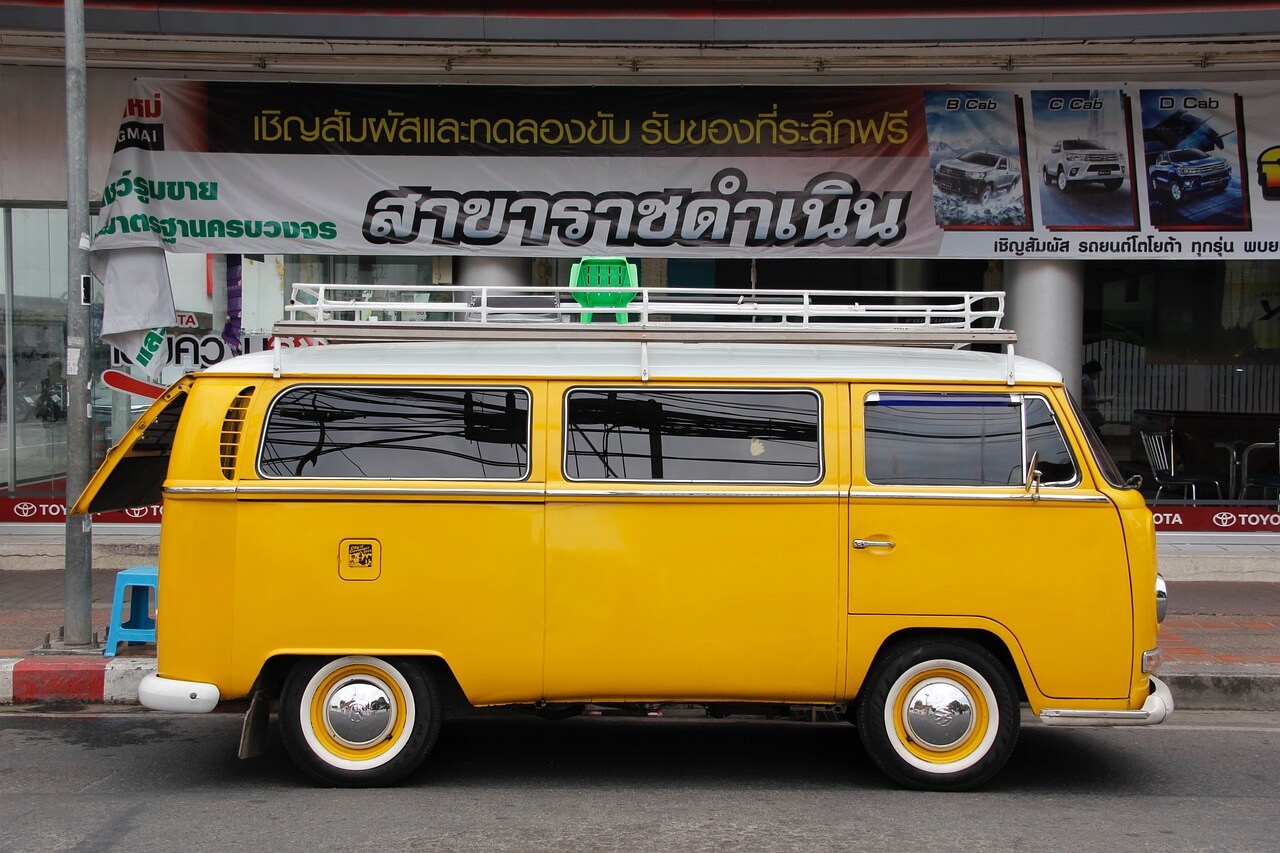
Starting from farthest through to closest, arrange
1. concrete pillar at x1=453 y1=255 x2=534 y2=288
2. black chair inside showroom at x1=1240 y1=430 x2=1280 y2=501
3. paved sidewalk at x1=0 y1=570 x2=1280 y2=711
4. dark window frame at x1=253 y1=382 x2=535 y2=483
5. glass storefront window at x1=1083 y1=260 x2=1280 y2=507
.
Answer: glass storefront window at x1=1083 y1=260 x2=1280 y2=507 < black chair inside showroom at x1=1240 y1=430 x2=1280 y2=501 < concrete pillar at x1=453 y1=255 x2=534 y2=288 < paved sidewalk at x1=0 y1=570 x2=1280 y2=711 < dark window frame at x1=253 y1=382 x2=535 y2=483

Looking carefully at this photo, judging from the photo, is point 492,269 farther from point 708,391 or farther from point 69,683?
point 708,391

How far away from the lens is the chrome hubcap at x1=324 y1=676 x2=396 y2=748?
5277mm

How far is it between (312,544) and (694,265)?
6.77 metres

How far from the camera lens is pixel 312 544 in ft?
17.0

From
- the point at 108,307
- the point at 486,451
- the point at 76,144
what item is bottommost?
the point at 486,451

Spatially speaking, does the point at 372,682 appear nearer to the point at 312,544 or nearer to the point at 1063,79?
the point at 312,544

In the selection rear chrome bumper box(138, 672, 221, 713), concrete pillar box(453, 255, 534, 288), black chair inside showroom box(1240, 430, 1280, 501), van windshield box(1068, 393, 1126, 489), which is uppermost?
concrete pillar box(453, 255, 534, 288)

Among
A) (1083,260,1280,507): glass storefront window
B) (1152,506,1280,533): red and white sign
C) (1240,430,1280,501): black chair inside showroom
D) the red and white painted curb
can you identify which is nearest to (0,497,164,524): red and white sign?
the red and white painted curb

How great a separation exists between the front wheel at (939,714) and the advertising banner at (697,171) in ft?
19.4

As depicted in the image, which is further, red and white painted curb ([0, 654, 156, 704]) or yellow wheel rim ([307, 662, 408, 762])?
red and white painted curb ([0, 654, 156, 704])

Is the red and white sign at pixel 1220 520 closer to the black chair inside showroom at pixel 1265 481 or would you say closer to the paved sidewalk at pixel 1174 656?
the black chair inside showroom at pixel 1265 481

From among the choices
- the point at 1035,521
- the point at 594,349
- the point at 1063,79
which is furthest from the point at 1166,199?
the point at 594,349

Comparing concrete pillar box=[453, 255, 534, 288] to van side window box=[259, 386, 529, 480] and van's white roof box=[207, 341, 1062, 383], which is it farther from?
van side window box=[259, 386, 529, 480]

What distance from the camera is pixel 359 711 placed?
208 inches
